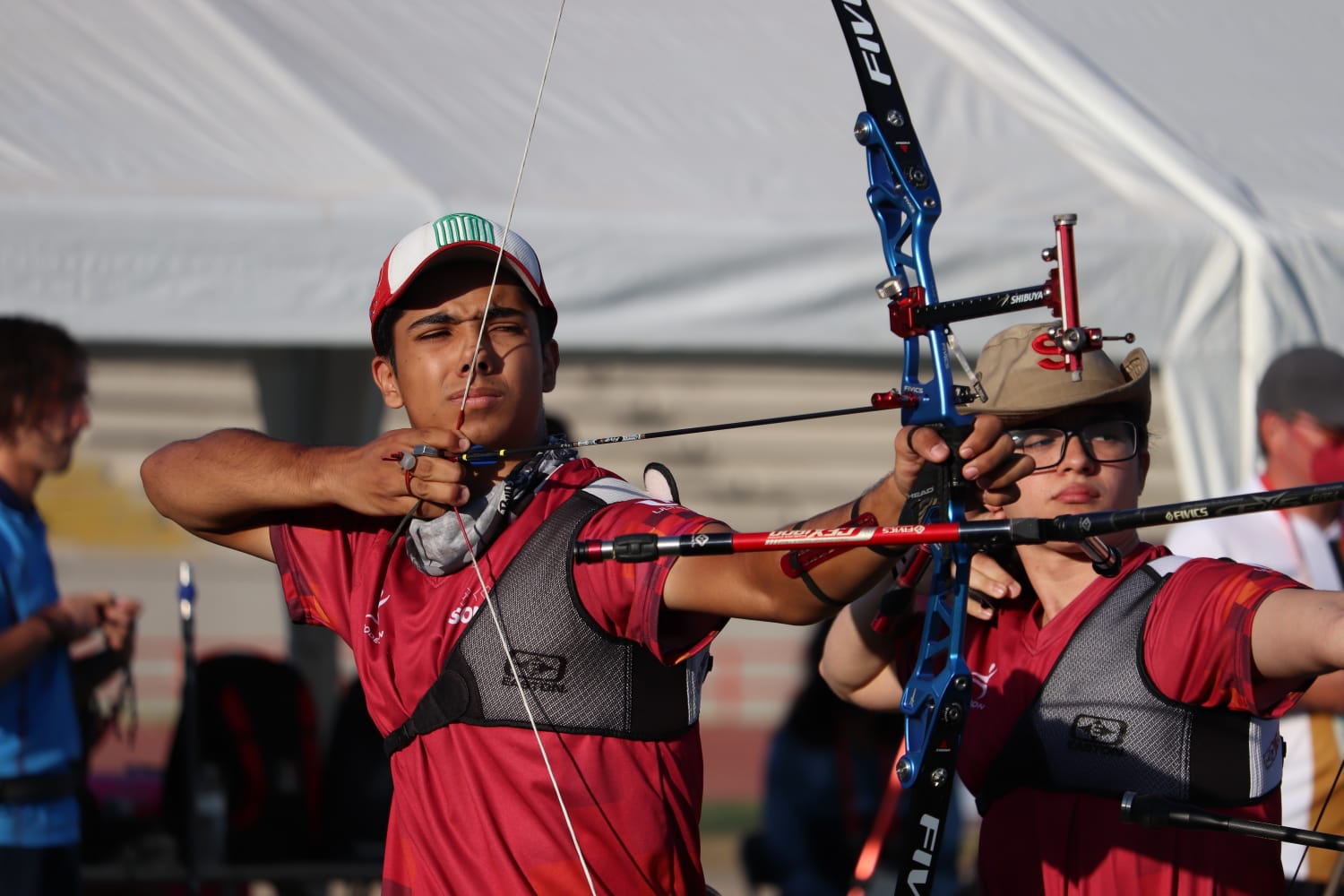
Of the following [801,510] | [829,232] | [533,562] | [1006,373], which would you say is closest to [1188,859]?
[1006,373]

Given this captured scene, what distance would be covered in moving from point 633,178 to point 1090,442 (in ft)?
5.60

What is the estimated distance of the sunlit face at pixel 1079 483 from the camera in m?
1.86

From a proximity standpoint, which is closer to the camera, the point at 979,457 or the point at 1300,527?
the point at 979,457

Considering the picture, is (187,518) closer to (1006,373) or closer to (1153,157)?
(1006,373)

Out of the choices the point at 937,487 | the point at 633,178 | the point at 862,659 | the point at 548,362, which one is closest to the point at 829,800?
the point at 633,178

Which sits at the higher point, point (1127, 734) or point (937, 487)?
point (937, 487)

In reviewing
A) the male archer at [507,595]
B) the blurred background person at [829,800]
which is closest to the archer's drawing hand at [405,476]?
the male archer at [507,595]

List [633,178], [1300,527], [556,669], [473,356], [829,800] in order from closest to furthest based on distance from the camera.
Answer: [556,669]
[473,356]
[1300,527]
[633,178]
[829,800]

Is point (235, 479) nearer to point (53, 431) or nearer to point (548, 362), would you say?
point (548, 362)

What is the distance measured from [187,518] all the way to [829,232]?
1742 mm

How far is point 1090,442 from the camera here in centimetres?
190

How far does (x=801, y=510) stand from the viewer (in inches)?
167

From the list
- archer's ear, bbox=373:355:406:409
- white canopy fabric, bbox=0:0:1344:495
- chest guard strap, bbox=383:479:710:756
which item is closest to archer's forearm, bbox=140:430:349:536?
archer's ear, bbox=373:355:406:409

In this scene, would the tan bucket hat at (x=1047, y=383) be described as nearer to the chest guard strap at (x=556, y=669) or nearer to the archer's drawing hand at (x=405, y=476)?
the chest guard strap at (x=556, y=669)
